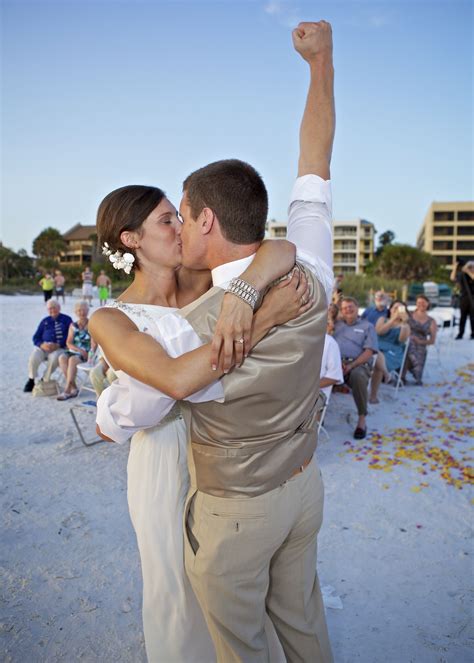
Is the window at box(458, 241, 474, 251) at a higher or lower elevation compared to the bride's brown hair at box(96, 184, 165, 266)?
lower

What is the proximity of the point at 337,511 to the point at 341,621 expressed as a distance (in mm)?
1456

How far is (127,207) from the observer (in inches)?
92.2

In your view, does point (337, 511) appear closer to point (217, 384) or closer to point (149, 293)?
point (149, 293)

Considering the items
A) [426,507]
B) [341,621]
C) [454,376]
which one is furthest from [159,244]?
[454,376]

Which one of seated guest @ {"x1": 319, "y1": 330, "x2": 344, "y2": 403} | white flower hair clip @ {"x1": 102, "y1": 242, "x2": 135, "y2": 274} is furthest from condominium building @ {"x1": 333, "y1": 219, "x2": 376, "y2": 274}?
white flower hair clip @ {"x1": 102, "y1": 242, "x2": 135, "y2": 274}

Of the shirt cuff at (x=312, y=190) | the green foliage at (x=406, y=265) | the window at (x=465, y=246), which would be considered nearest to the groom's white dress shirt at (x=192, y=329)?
the shirt cuff at (x=312, y=190)

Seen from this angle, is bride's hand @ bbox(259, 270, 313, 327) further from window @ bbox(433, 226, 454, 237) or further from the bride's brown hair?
window @ bbox(433, 226, 454, 237)

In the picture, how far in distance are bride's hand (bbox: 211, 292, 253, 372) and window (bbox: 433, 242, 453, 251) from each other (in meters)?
96.1

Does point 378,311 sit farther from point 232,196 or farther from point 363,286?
point 363,286

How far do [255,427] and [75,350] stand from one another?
7.48 meters

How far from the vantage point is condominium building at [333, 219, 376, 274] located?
97875mm

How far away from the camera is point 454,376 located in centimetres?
1050

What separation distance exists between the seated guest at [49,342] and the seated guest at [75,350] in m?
0.17

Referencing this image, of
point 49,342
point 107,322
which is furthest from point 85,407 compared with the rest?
point 107,322
